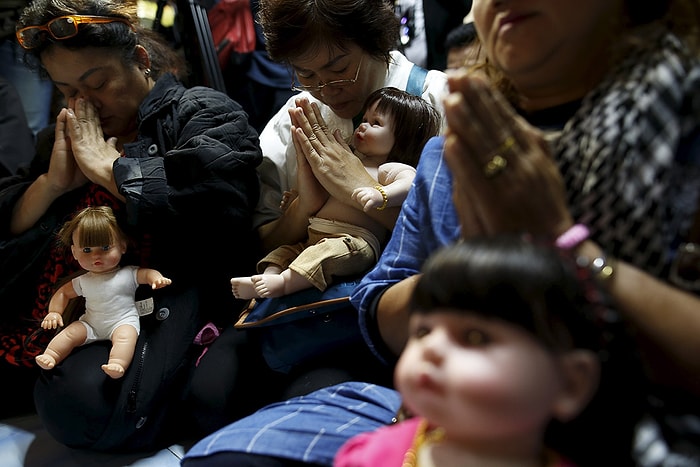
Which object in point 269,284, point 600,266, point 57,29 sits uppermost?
point 600,266

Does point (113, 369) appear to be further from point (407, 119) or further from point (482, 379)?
point (482, 379)

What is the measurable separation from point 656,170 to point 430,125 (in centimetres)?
88

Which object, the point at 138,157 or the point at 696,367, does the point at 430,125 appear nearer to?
the point at 138,157

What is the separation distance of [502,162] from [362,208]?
773 mm

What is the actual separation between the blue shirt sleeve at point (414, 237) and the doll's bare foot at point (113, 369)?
0.70 meters

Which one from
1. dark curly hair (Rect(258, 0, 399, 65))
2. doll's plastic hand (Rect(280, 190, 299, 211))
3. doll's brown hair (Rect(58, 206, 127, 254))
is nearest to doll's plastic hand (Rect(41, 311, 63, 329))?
doll's brown hair (Rect(58, 206, 127, 254))

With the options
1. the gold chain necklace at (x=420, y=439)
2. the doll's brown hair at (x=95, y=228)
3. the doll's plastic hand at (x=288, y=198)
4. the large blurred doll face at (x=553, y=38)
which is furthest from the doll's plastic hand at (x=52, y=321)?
the large blurred doll face at (x=553, y=38)

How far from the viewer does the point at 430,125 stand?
1.54 meters

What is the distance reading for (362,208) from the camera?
147 centimetres

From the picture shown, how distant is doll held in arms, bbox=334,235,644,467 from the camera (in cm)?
62

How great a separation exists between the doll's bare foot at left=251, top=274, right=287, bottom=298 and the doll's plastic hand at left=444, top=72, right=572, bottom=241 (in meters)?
0.77

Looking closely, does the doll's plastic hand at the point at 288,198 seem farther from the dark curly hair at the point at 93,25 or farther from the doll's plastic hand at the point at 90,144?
the dark curly hair at the point at 93,25

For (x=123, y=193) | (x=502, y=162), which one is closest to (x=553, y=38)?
(x=502, y=162)

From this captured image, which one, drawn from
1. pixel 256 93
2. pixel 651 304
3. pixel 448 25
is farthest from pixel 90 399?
pixel 448 25
